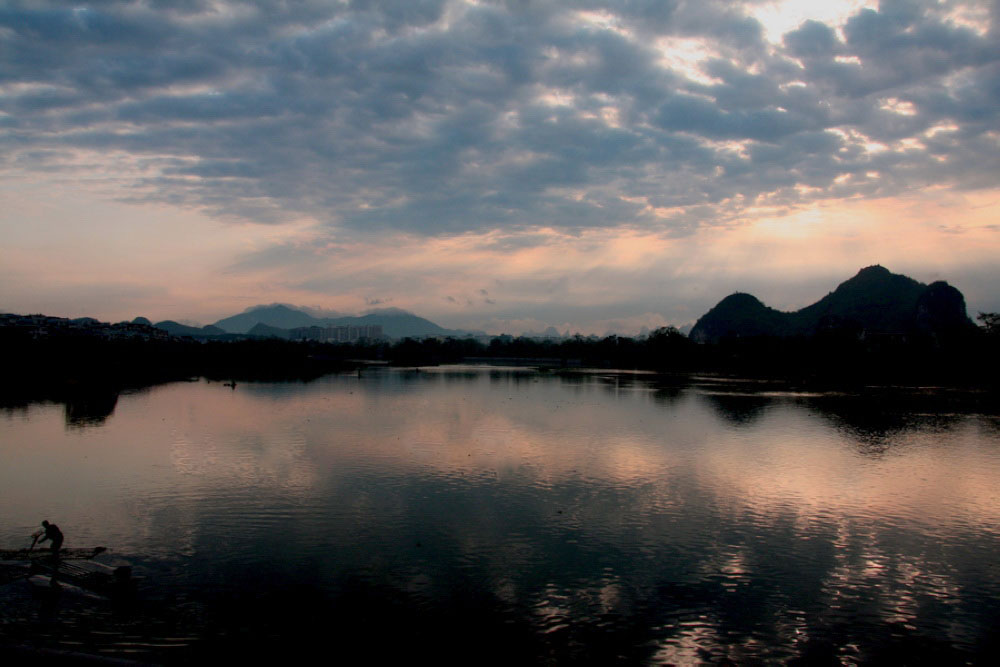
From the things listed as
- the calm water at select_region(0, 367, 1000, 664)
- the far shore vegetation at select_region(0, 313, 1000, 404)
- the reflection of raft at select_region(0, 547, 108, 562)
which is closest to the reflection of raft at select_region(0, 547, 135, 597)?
the reflection of raft at select_region(0, 547, 108, 562)

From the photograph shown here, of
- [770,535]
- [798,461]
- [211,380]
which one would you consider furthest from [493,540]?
[211,380]

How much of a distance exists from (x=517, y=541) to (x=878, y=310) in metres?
182

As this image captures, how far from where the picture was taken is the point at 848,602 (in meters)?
11.0

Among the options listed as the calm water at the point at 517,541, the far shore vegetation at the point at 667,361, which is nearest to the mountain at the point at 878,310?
the far shore vegetation at the point at 667,361

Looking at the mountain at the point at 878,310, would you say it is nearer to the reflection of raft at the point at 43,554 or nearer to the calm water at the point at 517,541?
the calm water at the point at 517,541

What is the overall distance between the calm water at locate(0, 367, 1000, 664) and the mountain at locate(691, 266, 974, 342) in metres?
109

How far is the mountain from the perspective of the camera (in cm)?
13250

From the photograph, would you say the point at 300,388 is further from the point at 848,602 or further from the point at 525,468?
the point at 848,602

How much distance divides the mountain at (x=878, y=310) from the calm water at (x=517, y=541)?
109 m

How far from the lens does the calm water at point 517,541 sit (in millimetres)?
9609

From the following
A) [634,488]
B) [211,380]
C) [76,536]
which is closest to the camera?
[76,536]

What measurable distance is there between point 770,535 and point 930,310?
5780 inches

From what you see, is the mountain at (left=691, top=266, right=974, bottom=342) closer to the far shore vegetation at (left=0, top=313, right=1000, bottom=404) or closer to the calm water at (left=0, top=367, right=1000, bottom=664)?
the far shore vegetation at (left=0, top=313, right=1000, bottom=404)

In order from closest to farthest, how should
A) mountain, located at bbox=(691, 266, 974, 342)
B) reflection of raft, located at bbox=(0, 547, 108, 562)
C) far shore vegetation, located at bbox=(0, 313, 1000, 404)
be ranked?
reflection of raft, located at bbox=(0, 547, 108, 562), far shore vegetation, located at bbox=(0, 313, 1000, 404), mountain, located at bbox=(691, 266, 974, 342)
